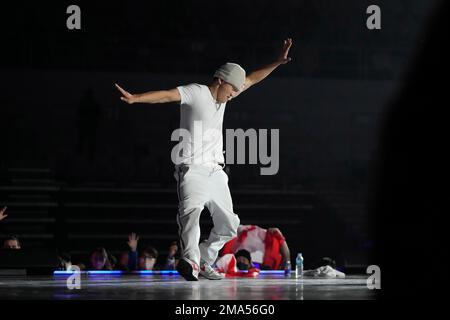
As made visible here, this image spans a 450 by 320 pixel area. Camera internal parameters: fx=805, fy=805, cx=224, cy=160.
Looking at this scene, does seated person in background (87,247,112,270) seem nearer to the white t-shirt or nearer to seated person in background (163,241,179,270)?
seated person in background (163,241,179,270)

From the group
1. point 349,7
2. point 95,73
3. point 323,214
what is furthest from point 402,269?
point 349,7

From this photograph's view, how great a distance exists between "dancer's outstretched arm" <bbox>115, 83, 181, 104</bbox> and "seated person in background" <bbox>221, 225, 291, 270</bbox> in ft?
10.1

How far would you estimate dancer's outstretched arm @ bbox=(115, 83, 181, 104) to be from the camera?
4910mm

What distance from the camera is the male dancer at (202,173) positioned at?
17.5 feet

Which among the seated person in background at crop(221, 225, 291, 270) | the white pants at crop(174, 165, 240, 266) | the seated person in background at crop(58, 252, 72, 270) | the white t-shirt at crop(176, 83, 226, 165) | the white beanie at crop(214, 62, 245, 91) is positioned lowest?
the seated person in background at crop(58, 252, 72, 270)

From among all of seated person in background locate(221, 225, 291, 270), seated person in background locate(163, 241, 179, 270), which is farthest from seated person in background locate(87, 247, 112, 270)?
seated person in background locate(221, 225, 291, 270)

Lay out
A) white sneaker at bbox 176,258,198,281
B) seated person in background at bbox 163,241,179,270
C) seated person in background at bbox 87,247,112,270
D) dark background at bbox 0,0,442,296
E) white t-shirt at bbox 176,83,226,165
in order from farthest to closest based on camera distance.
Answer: dark background at bbox 0,0,442,296
seated person in background at bbox 87,247,112,270
seated person in background at bbox 163,241,179,270
white t-shirt at bbox 176,83,226,165
white sneaker at bbox 176,258,198,281

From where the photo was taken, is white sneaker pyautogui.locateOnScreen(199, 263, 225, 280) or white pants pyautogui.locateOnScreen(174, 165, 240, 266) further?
white sneaker pyautogui.locateOnScreen(199, 263, 225, 280)

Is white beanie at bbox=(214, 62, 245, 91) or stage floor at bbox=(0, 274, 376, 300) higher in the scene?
white beanie at bbox=(214, 62, 245, 91)

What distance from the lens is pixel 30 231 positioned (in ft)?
34.7

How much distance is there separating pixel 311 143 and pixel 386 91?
1.38m

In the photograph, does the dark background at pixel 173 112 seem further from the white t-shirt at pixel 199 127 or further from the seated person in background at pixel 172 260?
the white t-shirt at pixel 199 127

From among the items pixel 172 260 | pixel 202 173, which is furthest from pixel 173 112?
pixel 202 173
